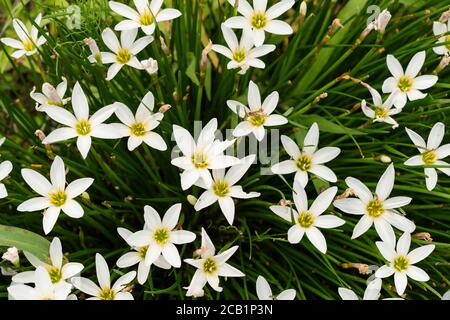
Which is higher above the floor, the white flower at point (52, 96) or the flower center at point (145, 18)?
the flower center at point (145, 18)

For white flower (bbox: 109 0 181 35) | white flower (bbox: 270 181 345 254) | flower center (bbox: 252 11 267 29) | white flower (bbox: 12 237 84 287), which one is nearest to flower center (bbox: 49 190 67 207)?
white flower (bbox: 12 237 84 287)

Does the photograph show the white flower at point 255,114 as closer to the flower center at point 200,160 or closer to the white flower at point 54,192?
the flower center at point 200,160

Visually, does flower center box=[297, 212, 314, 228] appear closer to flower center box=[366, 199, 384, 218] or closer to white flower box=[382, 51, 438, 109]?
flower center box=[366, 199, 384, 218]

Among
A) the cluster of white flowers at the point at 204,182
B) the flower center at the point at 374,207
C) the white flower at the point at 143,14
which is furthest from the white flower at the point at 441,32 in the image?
the white flower at the point at 143,14

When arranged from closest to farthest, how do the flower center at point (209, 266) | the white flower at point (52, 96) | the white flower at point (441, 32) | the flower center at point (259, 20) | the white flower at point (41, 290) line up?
the white flower at point (41, 290) < the flower center at point (209, 266) < the white flower at point (52, 96) < the flower center at point (259, 20) < the white flower at point (441, 32)

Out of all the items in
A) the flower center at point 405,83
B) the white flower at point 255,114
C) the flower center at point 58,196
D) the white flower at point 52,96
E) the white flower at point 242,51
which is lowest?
the flower center at point 58,196

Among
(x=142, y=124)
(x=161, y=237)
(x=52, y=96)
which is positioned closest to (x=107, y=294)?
(x=161, y=237)
